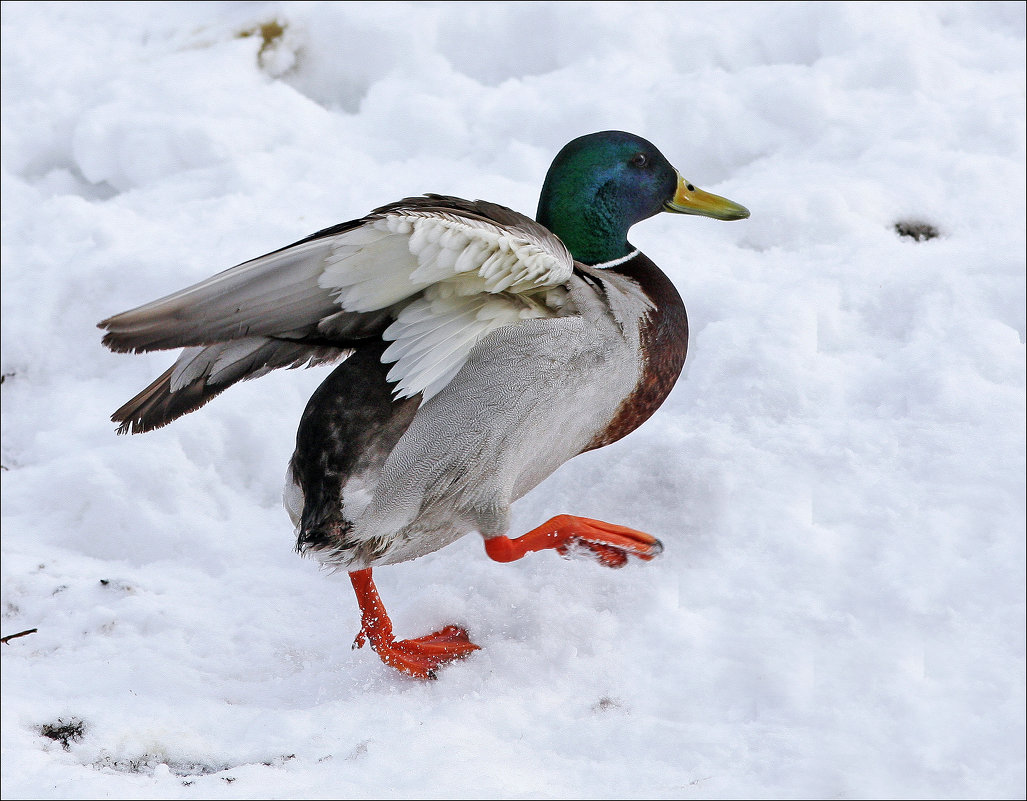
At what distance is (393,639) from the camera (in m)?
3.02

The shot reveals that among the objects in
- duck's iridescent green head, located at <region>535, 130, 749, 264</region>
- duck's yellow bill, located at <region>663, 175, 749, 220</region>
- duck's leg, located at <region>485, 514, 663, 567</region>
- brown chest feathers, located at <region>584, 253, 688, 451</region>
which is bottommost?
duck's leg, located at <region>485, 514, 663, 567</region>

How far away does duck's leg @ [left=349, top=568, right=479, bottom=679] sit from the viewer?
114 inches

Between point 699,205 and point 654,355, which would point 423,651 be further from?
point 699,205

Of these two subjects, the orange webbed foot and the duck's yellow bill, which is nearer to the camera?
the orange webbed foot

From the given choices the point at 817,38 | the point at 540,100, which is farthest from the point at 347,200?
the point at 817,38

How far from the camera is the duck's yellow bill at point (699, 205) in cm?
353

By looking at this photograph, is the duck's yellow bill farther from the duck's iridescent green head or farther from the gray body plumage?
the gray body plumage

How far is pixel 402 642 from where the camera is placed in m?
3.00

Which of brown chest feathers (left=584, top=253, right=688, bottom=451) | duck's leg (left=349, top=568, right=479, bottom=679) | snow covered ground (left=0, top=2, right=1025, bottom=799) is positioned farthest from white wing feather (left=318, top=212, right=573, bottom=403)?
snow covered ground (left=0, top=2, right=1025, bottom=799)

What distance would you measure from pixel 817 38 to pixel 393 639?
3.91 meters

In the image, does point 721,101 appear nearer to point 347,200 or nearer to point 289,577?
point 347,200

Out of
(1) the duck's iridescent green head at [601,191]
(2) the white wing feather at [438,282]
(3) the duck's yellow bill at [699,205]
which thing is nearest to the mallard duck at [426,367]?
(2) the white wing feather at [438,282]

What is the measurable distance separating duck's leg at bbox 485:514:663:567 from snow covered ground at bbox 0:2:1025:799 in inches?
2.9

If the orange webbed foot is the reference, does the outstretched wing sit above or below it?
above
